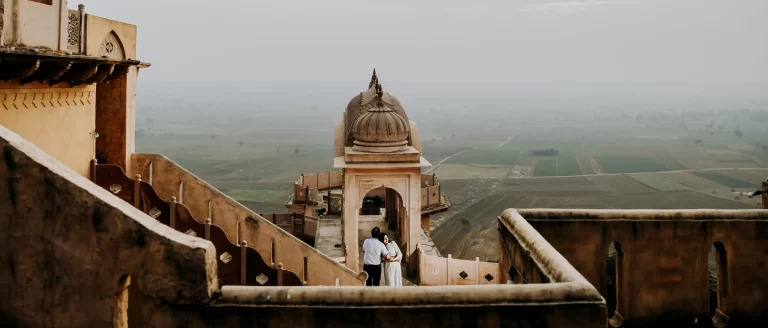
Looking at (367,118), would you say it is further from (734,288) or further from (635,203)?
(635,203)

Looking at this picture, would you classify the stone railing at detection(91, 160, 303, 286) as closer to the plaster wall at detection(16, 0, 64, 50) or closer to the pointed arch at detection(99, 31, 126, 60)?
the plaster wall at detection(16, 0, 64, 50)

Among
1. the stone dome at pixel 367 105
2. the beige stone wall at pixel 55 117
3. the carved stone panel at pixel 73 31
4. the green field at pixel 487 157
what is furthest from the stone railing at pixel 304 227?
the green field at pixel 487 157

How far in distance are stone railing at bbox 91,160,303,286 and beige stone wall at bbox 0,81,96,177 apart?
838 millimetres

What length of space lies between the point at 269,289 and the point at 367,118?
12.9m

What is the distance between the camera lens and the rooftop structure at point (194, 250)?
15.6 feet

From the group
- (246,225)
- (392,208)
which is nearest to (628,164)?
(392,208)

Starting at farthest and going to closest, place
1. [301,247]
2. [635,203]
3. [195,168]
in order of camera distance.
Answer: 1. [195,168]
2. [635,203]
3. [301,247]

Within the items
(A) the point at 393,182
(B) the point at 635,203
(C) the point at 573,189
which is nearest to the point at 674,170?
(C) the point at 573,189

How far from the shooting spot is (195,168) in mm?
137750

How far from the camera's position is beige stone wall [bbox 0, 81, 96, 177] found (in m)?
8.37

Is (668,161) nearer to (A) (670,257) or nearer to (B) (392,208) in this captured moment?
(B) (392,208)

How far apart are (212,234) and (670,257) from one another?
6375mm

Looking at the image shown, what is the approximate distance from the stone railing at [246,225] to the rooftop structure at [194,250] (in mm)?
25

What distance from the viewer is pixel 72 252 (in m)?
4.77
